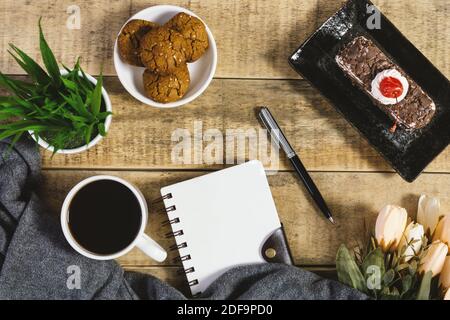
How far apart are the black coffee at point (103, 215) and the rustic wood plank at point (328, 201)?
0.30 ft

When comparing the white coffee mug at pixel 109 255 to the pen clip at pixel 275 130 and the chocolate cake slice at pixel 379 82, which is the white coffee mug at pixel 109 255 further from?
the chocolate cake slice at pixel 379 82

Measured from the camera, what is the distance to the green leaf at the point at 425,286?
0.81 meters

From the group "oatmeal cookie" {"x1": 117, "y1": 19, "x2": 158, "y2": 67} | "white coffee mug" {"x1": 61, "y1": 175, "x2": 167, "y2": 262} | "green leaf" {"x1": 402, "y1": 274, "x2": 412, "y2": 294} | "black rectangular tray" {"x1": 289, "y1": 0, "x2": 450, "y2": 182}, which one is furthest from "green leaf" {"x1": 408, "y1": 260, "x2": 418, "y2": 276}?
"oatmeal cookie" {"x1": 117, "y1": 19, "x2": 158, "y2": 67}

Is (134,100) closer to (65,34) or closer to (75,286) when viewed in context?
(65,34)

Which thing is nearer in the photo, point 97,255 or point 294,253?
point 97,255

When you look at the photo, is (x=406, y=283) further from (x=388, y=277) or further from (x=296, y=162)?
(x=296, y=162)

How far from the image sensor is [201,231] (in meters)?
0.88

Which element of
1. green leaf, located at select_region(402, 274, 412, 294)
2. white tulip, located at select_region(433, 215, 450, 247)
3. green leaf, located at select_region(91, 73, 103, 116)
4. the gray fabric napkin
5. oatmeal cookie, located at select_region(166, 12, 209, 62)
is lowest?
the gray fabric napkin

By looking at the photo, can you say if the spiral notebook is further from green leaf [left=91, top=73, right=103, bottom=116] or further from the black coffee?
green leaf [left=91, top=73, right=103, bottom=116]

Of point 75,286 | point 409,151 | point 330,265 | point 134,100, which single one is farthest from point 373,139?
point 75,286

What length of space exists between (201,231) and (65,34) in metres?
0.39

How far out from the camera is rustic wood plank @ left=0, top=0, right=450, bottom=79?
0.89 meters

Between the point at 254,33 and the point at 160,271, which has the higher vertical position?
the point at 254,33

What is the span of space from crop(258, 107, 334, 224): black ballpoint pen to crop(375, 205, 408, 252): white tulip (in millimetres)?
84
